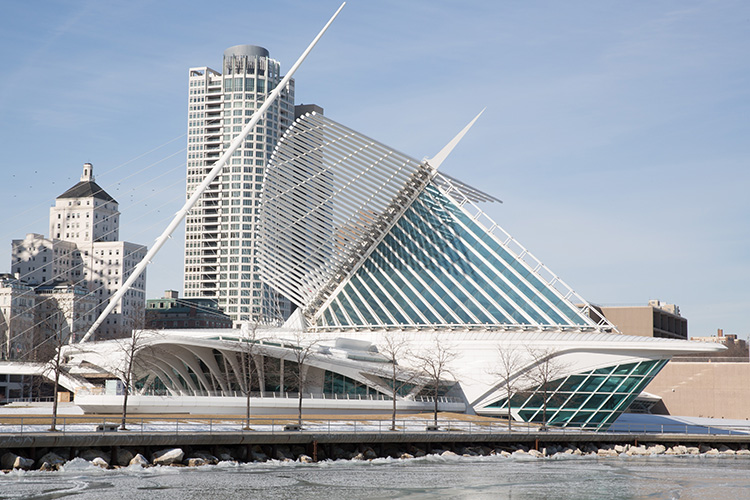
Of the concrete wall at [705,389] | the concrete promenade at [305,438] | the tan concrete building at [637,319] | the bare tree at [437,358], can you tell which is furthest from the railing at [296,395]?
the tan concrete building at [637,319]

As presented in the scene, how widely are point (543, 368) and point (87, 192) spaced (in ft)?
510

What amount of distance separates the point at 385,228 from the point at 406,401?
16187 mm

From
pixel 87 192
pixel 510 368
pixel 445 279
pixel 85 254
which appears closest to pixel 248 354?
pixel 445 279

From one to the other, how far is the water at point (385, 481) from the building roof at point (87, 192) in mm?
165703

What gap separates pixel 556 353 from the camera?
6166 cm

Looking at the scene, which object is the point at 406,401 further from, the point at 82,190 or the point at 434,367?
the point at 82,190

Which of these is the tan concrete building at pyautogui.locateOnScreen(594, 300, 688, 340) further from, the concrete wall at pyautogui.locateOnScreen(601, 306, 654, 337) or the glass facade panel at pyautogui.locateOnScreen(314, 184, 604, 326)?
the glass facade panel at pyautogui.locateOnScreen(314, 184, 604, 326)

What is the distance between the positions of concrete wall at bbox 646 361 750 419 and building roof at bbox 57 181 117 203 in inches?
5244

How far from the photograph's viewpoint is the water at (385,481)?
30547 millimetres

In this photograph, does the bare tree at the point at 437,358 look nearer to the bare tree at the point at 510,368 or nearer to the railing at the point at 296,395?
the railing at the point at 296,395

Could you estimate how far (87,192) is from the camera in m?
196

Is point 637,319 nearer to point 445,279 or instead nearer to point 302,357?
point 445,279

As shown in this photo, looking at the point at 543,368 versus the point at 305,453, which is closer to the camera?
the point at 305,453

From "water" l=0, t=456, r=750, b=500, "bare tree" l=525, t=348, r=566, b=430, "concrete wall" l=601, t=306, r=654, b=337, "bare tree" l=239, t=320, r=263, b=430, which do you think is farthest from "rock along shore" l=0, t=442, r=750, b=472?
"concrete wall" l=601, t=306, r=654, b=337
